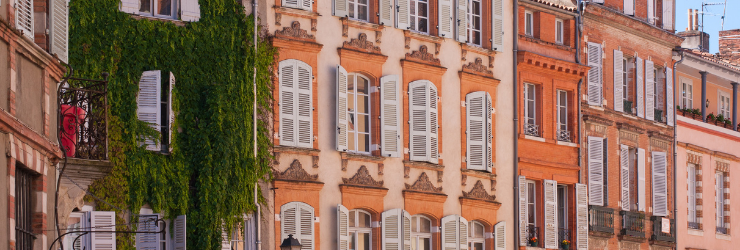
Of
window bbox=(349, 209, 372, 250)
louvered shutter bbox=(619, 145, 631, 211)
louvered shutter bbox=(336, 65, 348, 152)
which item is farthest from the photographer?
louvered shutter bbox=(619, 145, 631, 211)

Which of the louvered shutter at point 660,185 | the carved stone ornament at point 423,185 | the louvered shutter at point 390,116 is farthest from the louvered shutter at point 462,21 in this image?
the louvered shutter at point 660,185

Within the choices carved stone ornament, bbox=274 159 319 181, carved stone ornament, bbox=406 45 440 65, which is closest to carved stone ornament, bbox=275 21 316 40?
carved stone ornament, bbox=274 159 319 181

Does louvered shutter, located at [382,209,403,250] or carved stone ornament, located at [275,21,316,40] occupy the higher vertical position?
carved stone ornament, located at [275,21,316,40]

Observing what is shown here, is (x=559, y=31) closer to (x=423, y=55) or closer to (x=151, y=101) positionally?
(x=423, y=55)

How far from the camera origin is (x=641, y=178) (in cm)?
4012

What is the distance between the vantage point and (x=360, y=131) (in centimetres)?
3155

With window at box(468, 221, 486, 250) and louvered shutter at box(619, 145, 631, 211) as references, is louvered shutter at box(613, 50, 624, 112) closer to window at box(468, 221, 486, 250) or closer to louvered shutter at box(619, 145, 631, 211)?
louvered shutter at box(619, 145, 631, 211)

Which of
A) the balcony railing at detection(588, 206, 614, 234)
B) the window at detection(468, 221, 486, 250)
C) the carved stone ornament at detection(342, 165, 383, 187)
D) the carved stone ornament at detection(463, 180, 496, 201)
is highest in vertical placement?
the carved stone ornament at detection(342, 165, 383, 187)

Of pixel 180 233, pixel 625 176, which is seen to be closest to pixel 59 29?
pixel 180 233

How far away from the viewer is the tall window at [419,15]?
33344 mm

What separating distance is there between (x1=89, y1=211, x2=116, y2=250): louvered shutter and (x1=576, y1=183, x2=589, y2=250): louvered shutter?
15.5m

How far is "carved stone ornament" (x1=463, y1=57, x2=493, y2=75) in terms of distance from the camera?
113 ft

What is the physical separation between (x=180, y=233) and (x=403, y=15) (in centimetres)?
848

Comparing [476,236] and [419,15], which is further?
[476,236]
